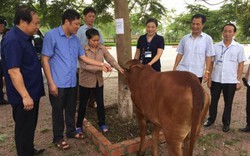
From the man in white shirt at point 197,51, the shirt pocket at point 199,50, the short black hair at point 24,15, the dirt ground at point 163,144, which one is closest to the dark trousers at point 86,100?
the dirt ground at point 163,144

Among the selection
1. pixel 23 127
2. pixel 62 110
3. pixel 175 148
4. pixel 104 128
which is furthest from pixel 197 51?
pixel 23 127

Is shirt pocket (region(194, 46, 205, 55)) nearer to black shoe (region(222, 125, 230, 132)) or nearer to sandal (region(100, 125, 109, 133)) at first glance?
black shoe (region(222, 125, 230, 132))

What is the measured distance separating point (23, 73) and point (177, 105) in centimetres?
172

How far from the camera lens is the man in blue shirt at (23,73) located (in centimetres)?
269

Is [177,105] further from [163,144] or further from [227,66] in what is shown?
[227,66]

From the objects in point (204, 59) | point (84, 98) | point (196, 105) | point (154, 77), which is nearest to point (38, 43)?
point (84, 98)

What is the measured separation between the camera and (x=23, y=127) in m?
3.00

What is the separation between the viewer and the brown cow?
7.55ft

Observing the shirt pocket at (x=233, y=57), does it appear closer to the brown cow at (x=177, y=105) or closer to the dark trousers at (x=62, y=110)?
the brown cow at (x=177, y=105)

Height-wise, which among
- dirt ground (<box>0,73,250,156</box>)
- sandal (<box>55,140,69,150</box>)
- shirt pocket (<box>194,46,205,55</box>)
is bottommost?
dirt ground (<box>0,73,250,156</box>)

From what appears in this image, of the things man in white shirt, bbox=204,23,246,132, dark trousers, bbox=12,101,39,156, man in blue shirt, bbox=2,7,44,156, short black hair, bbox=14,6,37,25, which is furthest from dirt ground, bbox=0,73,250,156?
short black hair, bbox=14,6,37,25

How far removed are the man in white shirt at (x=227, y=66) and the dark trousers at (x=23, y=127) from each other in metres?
2.98

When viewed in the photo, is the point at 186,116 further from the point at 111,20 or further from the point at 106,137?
the point at 111,20

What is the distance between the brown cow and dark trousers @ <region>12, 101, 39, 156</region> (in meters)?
1.35
